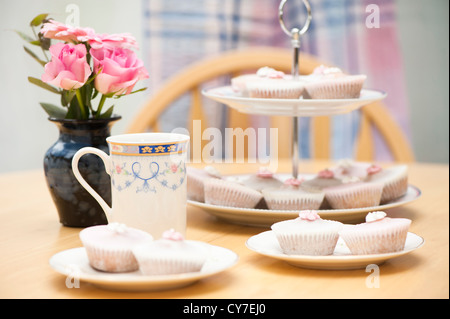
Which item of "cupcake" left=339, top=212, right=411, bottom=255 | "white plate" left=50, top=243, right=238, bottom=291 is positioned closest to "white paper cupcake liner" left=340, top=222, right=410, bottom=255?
"cupcake" left=339, top=212, right=411, bottom=255

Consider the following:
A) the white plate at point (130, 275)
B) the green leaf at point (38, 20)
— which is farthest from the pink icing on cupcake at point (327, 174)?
the green leaf at point (38, 20)

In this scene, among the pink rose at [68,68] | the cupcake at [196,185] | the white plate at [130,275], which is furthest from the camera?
the cupcake at [196,185]

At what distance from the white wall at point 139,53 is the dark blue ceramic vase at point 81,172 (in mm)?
1232

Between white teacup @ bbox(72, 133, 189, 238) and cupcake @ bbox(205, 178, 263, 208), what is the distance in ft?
0.45

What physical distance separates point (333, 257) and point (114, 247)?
24cm

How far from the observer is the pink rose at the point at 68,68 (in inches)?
35.7

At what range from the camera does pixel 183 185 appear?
0.84 metres

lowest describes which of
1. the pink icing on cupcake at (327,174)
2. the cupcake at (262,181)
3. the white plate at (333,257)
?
the white plate at (333,257)

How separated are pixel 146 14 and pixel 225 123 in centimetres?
45

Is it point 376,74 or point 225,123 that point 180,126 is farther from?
point 376,74

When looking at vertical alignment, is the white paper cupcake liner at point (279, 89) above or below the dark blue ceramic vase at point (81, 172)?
above

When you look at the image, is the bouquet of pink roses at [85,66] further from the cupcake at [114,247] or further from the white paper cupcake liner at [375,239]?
the white paper cupcake liner at [375,239]
